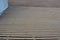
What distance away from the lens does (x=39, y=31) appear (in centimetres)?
116

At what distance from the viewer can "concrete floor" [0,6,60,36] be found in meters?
1.16

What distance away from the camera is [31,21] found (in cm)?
126

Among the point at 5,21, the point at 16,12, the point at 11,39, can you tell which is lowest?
the point at 11,39

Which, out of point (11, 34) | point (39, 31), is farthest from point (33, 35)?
point (11, 34)

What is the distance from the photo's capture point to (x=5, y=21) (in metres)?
1.23

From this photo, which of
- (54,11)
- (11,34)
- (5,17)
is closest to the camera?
(11,34)

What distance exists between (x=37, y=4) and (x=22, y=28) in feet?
1.34

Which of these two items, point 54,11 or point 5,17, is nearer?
point 5,17

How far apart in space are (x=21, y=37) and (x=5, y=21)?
221 mm

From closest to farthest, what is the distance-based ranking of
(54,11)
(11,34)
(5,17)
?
(11,34) < (5,17) < (54,11)

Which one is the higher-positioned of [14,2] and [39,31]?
[14,2]

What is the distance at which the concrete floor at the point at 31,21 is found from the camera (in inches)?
45.5

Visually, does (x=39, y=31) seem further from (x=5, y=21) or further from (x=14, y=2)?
(x=14, y=2)

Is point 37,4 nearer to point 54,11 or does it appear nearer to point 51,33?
point 54,11
